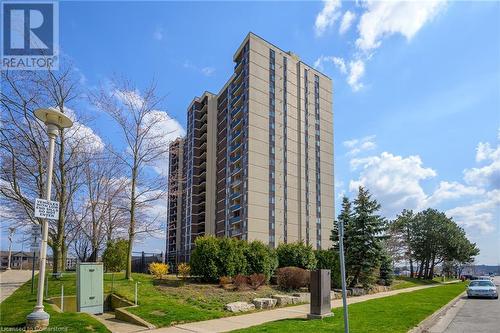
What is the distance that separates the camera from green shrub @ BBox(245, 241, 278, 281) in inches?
851

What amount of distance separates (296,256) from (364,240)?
6.22 meters

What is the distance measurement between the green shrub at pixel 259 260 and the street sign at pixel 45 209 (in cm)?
1247

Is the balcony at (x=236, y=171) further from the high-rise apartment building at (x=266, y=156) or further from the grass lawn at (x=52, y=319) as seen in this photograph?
the grass lawn at (x=52, y=319)

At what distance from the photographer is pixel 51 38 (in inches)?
734

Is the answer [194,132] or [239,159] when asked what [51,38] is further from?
[194,132]

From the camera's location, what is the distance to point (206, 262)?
19.6m

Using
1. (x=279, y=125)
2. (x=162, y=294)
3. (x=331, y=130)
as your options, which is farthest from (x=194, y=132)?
(x=162, y=294)

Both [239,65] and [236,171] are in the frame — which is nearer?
[236,171]

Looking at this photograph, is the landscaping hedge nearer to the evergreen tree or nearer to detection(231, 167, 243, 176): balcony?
the evergreen tree

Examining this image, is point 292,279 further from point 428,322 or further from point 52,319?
point 52,319

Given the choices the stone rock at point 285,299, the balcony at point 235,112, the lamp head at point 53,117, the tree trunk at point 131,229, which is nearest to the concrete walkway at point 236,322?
the stone rock at point 285,299

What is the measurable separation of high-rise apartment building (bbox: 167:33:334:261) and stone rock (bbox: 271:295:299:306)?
5259 cm

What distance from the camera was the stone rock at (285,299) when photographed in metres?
17.5

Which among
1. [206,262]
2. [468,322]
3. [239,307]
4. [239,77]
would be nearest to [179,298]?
[239,307]
